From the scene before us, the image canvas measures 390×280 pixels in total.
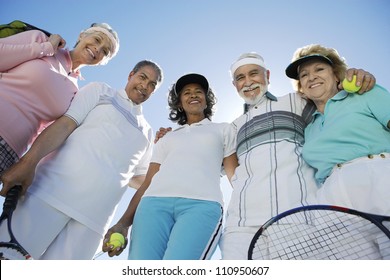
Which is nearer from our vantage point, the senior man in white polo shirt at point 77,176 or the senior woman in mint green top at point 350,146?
the senior woman in mint green top at point 350,146

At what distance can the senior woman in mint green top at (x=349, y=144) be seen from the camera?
176 centimetres

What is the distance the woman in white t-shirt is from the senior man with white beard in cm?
21

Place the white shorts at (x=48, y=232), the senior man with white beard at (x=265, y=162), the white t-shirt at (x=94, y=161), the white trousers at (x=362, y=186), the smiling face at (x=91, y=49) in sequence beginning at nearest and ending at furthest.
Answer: the white trousers at (x=362, y=186)
the senior man with white beard at (x=265, y=162)
the white shorts at (x=48, y=232)
the white t-shirt at (x=94, y=161)
the smiling face at (x=91, y=49)

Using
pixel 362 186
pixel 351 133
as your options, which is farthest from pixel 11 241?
pixel 351 133

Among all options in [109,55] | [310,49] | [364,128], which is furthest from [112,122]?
[364,128]

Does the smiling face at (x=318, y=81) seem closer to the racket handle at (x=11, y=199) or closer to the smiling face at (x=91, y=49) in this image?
the smiling face at (x=91, y=49)

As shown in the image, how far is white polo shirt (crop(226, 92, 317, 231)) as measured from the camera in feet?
6.52

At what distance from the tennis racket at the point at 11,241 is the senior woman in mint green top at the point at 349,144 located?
1704 mm

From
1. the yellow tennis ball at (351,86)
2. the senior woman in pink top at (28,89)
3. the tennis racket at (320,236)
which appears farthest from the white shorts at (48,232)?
the yellow tennis ball at (351,86)

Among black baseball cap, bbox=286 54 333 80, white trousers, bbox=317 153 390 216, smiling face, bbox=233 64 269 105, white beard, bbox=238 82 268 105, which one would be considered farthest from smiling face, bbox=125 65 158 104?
white trousers, bbox=317 153 390 216

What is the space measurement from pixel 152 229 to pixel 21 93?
1.38 metres

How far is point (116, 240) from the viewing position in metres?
2.31

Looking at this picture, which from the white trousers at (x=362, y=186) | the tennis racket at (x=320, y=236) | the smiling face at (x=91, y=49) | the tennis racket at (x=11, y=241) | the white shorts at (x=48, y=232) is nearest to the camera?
the tennis racket at (x=320, y=236)

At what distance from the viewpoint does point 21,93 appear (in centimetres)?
249
